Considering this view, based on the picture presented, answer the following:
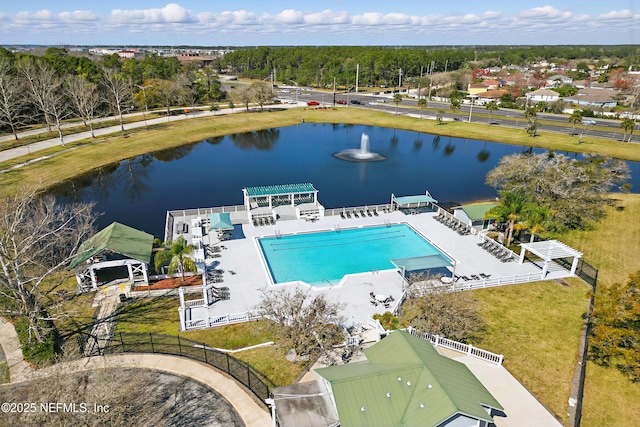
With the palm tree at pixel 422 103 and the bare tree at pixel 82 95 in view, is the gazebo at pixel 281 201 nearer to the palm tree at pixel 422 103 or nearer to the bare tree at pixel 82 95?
the bare tree at pixel 82 95

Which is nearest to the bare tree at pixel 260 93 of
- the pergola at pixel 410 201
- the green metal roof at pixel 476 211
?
the pergola at pixel 410 201

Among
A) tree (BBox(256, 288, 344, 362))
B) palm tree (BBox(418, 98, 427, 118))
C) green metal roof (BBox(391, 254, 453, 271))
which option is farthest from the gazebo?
palm tree (BBox(418, 98, 427, 118))

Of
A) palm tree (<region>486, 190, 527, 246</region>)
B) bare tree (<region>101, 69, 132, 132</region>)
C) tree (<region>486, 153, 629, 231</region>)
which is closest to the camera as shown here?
palm tree (<region>486, 190, 527, 246</region>)

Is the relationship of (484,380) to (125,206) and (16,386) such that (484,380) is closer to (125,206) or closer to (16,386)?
(16,386)

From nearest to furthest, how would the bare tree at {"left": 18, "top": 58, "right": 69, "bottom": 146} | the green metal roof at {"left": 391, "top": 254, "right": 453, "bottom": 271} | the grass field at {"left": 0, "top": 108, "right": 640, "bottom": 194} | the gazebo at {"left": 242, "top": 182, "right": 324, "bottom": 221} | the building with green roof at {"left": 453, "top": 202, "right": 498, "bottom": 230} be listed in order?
the green metal roof at {"left": 391, "top": 254, "right": 453, "bottom": 271} → the building with green roof at {"left": 453, "top": 202, "right": 498, "bottom": 230} → the gazebo at {"left": 242, "top": 182, "right": 324, "bottom": 221} → the grass field at {"left": 0, "top": 108, "right": 640, "bottom": 194} → the bare tree at {"left": 18, "top": 58, "right": 69, "bottom": 146}

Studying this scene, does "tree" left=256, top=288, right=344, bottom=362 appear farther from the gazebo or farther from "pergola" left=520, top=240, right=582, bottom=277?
the gazebo

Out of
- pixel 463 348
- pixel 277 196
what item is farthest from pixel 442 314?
pixel 277 196
